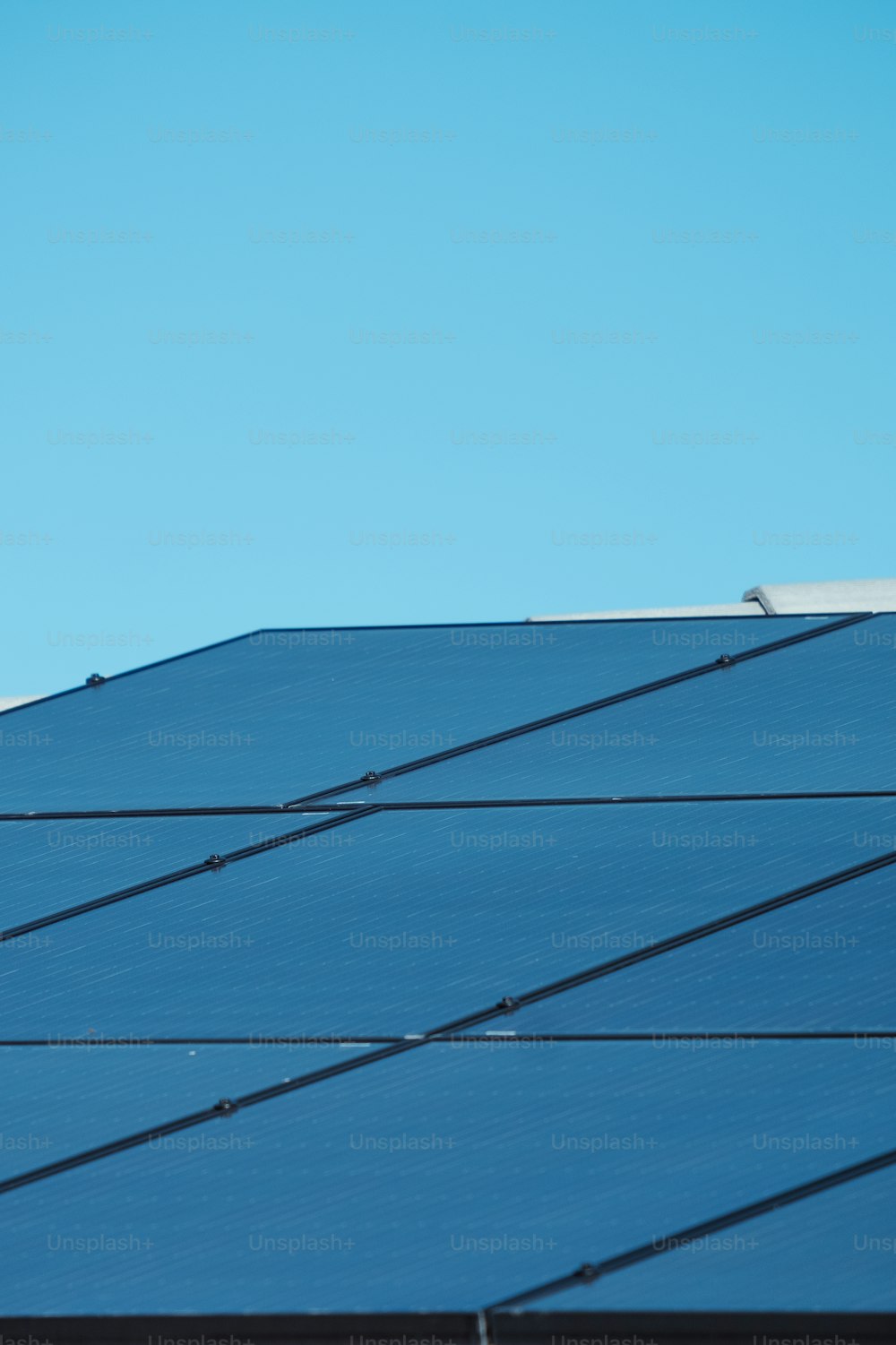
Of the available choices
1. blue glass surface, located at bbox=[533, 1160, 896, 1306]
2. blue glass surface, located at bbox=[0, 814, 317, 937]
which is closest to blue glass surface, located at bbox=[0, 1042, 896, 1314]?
blue glass surface, located at bbox=[533, 1160, 896, 1306]

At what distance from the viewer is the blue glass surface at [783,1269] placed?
18.8ft

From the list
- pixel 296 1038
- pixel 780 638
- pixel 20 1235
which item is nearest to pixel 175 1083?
pixel 296 1038

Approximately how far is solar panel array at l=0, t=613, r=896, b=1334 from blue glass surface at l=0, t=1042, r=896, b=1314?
17 mm

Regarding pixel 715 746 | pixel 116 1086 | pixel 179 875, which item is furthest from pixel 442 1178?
pixel 715 746

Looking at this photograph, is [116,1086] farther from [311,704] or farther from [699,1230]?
[311,704]

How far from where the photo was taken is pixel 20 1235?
6.47m

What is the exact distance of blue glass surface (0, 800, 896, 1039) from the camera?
26.0ft

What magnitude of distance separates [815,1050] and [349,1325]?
8.92 ft

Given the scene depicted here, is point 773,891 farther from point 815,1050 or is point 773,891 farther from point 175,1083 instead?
point 175,1083

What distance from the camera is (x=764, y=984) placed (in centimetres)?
779

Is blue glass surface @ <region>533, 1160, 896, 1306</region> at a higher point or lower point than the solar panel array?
lower

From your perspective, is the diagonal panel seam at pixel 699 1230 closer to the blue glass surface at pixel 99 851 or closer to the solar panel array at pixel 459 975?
the solar panel array at pixel 459 975

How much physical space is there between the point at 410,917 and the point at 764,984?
204 centimetres

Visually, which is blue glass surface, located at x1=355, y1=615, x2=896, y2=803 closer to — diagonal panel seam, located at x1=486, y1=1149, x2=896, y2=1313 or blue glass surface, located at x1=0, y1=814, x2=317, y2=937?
blue glass surface, located at x1=0, y1=814, x2=317, y2=937
